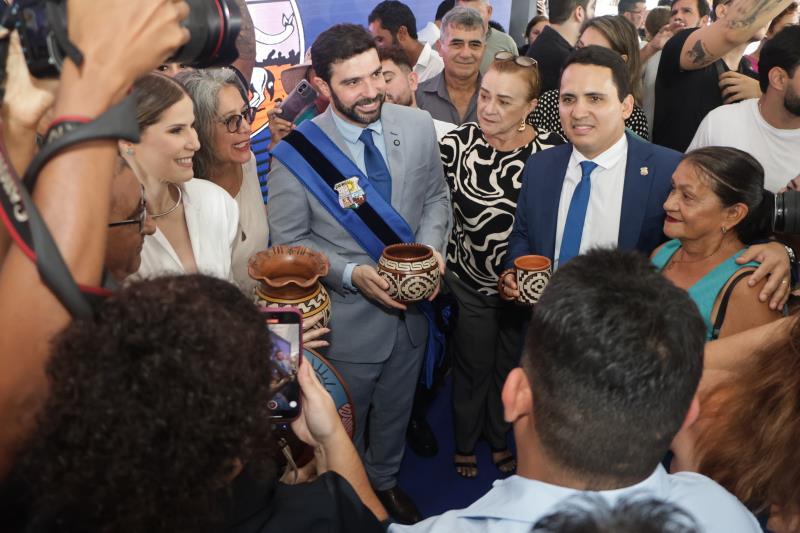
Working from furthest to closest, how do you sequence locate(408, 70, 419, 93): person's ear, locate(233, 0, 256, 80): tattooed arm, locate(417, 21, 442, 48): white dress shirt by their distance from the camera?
1. locate(417, 21, 442, 48): white dress shirt
2. locate(233, 0, 256, 80): tattooed arm
3. locate(408, 70, 419, 93): person's ear

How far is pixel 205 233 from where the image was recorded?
2012 millimetres

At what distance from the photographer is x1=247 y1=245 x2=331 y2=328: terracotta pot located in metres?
1.84

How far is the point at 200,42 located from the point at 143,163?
104cm

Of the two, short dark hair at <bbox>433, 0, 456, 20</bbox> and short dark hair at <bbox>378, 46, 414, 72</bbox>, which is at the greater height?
short dark hair at <bbox>433, 0, 456, 20</bbox>

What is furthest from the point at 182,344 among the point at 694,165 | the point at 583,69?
the point at 583,69

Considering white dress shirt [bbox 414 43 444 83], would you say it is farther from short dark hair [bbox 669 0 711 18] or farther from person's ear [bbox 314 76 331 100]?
person's ear [bbox 314 76 331 100]

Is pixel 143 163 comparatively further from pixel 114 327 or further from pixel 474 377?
→ pixel 474 377

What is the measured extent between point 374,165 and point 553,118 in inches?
47.1

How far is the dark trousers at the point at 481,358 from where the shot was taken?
273 cm

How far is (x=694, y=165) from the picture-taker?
2006 millimetres

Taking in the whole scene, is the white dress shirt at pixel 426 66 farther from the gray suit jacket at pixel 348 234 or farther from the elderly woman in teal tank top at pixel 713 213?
the elderly woman in teal tank top at pixel 713 213

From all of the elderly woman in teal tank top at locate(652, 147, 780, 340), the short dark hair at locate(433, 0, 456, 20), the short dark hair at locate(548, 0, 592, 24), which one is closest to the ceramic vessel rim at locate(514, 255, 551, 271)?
the elderly woman in teal tank top at locate(652, 147, 780, 340)

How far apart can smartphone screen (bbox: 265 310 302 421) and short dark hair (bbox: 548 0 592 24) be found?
3422 mm

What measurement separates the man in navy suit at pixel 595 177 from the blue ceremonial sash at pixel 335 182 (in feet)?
1.60
